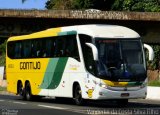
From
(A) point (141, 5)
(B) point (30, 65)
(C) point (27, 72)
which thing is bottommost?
(C) point (27, 72)

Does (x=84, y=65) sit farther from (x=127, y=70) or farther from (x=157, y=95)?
(x=157, y=95)

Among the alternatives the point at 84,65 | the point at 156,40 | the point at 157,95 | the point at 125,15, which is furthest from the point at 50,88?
the point at 156,40

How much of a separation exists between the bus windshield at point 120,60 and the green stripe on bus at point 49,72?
359 cm

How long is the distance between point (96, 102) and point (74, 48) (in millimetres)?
4214

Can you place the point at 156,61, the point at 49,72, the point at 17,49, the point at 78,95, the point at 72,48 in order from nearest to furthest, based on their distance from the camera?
1. the point at 78,95
2. the point at 72,48
3. the point at 49,72
4. the point at 17,49
5. the point at 156,61

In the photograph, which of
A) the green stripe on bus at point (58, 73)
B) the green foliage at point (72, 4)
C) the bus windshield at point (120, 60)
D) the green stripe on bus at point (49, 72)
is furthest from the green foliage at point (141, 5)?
the bus windshield at point (120, 60)

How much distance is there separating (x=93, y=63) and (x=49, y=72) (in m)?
4.46

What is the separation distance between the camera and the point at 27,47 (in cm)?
2922

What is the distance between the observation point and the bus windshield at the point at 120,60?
2258 cm

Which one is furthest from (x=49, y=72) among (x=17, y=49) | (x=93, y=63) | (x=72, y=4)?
(x=72, y=4)

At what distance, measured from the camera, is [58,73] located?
2603cm

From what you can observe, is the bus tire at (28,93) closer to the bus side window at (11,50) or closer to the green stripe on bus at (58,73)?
the bus side window at (11,50)

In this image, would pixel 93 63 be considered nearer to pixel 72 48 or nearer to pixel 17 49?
pixel 72 48

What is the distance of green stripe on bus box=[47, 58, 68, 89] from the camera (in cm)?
2536
